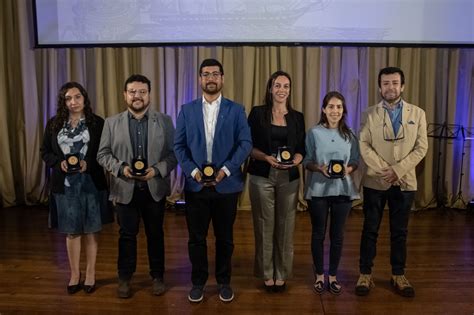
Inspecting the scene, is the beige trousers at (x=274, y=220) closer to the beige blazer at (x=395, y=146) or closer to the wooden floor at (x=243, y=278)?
the wooden floor at (x=243, y=278)

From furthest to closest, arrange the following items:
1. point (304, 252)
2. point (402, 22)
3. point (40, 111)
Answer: point (40, 111), point (402, 22), point (304, 252)

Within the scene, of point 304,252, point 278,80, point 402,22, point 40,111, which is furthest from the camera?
point 40,111

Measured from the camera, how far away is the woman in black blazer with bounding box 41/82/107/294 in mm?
2936

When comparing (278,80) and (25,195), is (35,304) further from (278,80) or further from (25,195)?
(25,195)

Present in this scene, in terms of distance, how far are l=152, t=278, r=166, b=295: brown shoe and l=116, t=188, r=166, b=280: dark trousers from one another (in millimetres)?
61

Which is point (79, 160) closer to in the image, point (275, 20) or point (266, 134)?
point (266, 134)

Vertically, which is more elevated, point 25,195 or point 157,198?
point 157,198

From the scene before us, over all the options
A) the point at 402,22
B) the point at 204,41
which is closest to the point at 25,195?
the point at 204,41

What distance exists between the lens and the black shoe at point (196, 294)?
293 centimetres

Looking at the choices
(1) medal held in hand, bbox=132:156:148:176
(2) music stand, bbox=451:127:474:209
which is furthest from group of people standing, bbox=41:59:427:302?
(2) music stand, bbox=451:127:474:209

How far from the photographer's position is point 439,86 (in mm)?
5055

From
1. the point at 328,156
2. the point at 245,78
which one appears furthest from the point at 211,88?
the point at 245,78

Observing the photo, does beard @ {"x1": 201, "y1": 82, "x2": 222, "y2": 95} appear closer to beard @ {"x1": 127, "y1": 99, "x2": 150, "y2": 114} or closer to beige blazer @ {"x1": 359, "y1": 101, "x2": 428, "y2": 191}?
beard @ {"x1": 127, "y1": 99, "x2": 150, "y2": 114}

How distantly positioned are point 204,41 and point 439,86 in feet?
8.36
